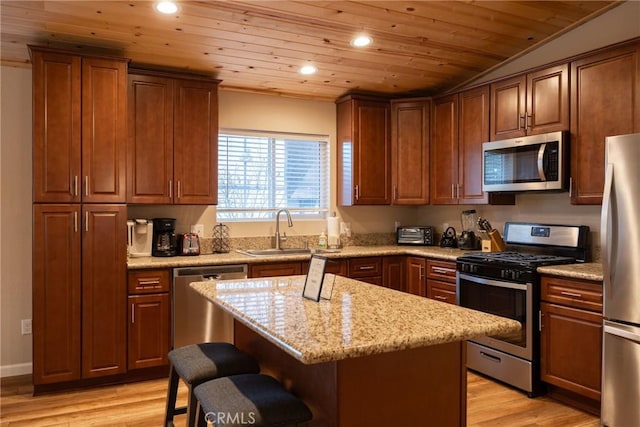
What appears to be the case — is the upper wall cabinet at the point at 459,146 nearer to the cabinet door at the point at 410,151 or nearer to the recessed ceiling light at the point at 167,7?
the cabinet door at the point at 410,151

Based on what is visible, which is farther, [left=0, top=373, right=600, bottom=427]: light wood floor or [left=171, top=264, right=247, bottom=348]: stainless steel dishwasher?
[left=171, top=264, right=247, bottom=348]: stainless steel dishwasher

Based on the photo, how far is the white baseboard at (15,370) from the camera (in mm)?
3604

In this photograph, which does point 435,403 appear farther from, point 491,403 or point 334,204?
point 334,204

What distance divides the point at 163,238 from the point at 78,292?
2.59 ft

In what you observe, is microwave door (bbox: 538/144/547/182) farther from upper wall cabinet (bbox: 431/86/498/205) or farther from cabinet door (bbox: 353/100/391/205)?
cabinet door (bbox: 353/100/391/205)

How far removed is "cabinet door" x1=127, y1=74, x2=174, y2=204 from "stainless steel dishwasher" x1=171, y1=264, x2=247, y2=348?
2.14ft

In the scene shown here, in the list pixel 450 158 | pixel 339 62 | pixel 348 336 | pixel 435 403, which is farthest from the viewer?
pixel 450 158

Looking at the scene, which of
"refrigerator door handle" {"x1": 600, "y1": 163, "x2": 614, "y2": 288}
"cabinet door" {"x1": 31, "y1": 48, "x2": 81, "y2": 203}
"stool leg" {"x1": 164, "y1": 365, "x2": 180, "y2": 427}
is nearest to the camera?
"stool leg" {"x1": 164, "y1": 365, "x2": 180, "y2": 427}

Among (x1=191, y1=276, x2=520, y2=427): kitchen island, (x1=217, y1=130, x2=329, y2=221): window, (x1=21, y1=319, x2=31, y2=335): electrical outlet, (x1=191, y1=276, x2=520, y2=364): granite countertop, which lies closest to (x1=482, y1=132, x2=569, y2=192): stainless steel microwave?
(x1=217, y1=130, x2=329, y2=221): window

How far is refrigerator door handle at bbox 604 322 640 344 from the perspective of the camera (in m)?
2.64

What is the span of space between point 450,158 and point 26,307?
375 centimetres

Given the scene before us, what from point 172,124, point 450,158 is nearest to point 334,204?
point 450,158

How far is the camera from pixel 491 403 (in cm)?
320

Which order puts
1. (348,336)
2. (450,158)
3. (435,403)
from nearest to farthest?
(348,336)
(435,403)
(450,158)
